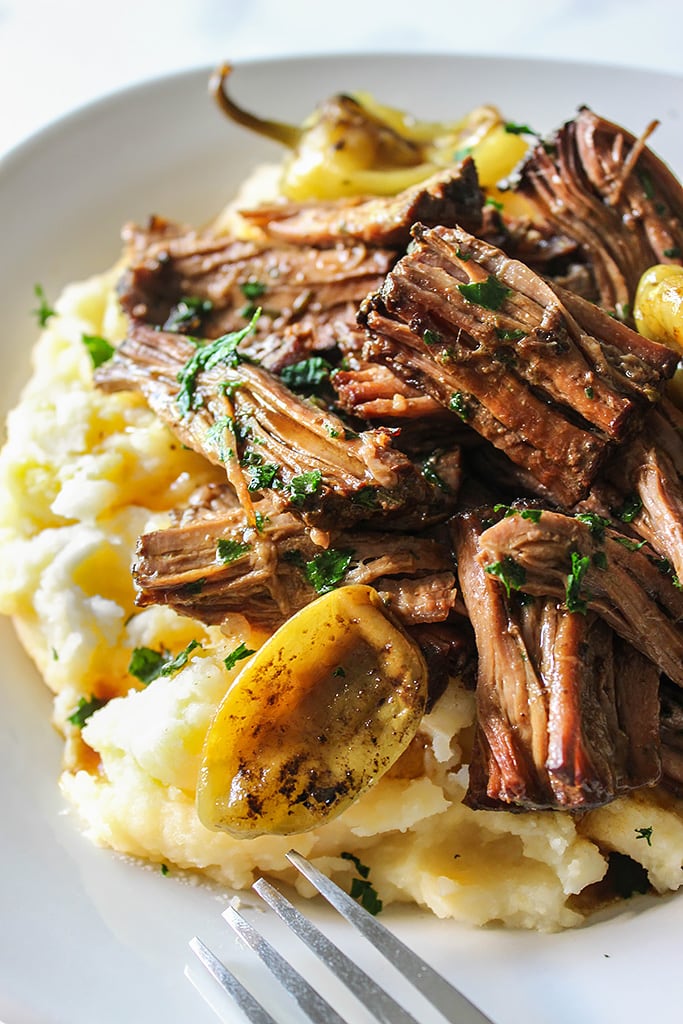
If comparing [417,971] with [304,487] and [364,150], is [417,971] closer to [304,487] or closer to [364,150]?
[304,487]

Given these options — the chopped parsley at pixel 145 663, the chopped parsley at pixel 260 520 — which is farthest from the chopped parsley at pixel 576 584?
the chopped parsley at pixel 145 663

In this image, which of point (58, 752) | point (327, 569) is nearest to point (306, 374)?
point (327, 569)

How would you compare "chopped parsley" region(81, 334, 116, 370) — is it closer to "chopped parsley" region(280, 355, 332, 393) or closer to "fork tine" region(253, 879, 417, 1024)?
"chopped parsley" region(280, 355, 332, 393)

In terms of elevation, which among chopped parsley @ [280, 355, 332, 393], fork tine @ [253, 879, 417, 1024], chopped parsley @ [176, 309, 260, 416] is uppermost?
chopped parsley @ [176, 309, 260, 416]

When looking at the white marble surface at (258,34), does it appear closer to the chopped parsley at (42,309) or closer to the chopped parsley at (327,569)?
the chopped parsley at (42,309)

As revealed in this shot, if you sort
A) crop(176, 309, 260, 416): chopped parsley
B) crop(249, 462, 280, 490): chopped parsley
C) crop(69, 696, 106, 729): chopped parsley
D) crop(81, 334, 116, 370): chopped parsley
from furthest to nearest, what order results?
crop(81, 334, 116, 370): chopped parsley < crop(69, 696, 106, 729): chopped parsley < crop(176, 309, 260, 416): chopped parsley < crop(249, 462, 280, 490): chopped parsley

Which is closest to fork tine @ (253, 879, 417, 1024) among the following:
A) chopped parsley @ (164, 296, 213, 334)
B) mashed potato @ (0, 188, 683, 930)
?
mashed potato @ (0, 188, 683, 930)
